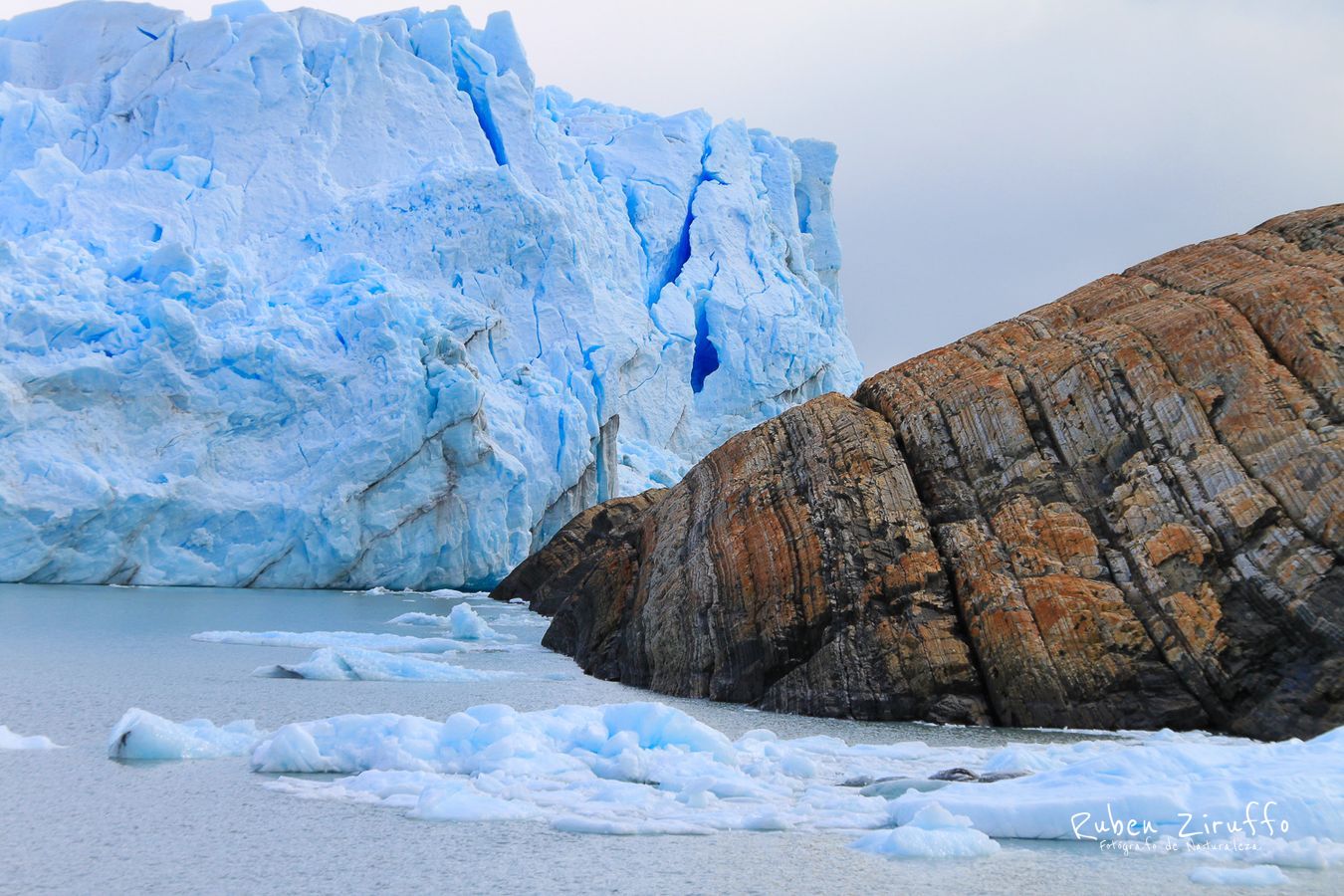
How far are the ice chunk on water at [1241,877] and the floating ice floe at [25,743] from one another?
5.43 metres

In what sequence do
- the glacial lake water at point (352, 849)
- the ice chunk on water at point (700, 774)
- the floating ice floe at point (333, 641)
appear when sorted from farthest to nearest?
the floating ice floe at point (333, 641)
the ice chunk on water at point (700, 774)
the glacial lake water at point (352, 849)

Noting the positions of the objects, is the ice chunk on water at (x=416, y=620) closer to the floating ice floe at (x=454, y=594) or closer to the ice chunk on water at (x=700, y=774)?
the floating ice floe at (x=454, y=594)

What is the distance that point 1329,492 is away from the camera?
295 inches

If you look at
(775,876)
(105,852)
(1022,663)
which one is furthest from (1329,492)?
(105,852)

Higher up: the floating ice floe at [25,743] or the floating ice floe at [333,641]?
the floating ice floe at [333,641]

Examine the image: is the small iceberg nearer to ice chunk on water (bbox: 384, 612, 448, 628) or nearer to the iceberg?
the iceberg

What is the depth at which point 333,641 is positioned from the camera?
12633mm

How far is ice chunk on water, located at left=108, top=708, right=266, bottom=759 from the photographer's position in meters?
6.08

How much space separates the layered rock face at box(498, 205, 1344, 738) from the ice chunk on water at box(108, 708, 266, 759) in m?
3.85

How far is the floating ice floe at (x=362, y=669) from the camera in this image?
975 cm
